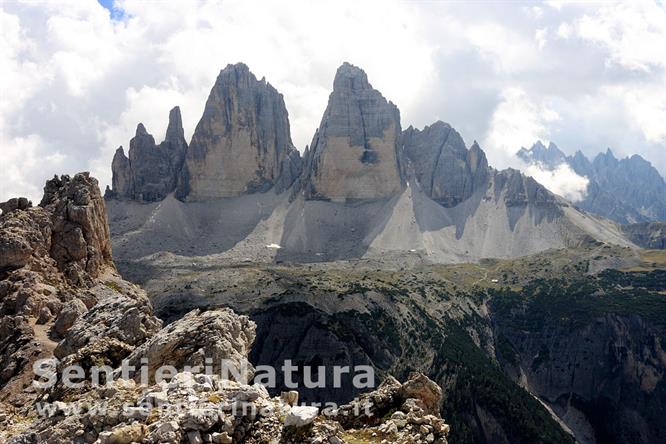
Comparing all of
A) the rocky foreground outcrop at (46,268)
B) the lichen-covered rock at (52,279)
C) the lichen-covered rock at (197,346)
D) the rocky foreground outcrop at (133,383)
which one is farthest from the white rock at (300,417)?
the rocky foreground outcrop at (46,268)

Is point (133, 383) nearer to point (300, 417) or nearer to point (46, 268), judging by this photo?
point (300, 417)

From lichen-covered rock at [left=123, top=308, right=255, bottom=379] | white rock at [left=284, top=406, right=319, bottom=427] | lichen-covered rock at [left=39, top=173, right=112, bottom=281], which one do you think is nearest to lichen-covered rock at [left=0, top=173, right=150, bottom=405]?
lichen-covered rock at [left=39, top=173, right=112, bottom=281]

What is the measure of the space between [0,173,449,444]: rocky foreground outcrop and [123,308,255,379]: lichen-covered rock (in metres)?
0.06

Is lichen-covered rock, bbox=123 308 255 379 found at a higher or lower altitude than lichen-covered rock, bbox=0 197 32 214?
lower

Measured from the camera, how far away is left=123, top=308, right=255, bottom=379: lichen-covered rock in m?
28.9

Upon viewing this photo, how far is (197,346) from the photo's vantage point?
29906 millimetres

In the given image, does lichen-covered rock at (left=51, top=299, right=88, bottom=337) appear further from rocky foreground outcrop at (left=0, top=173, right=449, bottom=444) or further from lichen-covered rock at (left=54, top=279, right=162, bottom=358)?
lichen-covered rock at (left=54, top=279, right=162, bottom=358)

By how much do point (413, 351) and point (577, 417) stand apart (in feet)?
159

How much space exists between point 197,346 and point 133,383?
599 centimetres

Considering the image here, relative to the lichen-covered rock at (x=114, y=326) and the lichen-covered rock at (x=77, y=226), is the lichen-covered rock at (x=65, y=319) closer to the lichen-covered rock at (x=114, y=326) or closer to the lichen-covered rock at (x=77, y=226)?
the lichen-covered rock at (x=114, y=326)

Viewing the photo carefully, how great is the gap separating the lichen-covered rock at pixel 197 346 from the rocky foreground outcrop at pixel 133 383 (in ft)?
0.19

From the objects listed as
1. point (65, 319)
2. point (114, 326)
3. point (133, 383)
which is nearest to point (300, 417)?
point (133, 383)

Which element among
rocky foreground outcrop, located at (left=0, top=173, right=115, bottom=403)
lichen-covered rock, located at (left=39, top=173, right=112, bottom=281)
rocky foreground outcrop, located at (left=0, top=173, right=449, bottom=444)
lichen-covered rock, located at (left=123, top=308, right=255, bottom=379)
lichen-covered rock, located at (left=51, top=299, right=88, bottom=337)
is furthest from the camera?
lichen-covered rock, located at (left=39, top=173, right=112, bottom=281)

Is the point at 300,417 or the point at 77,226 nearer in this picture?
the point at 300,417
